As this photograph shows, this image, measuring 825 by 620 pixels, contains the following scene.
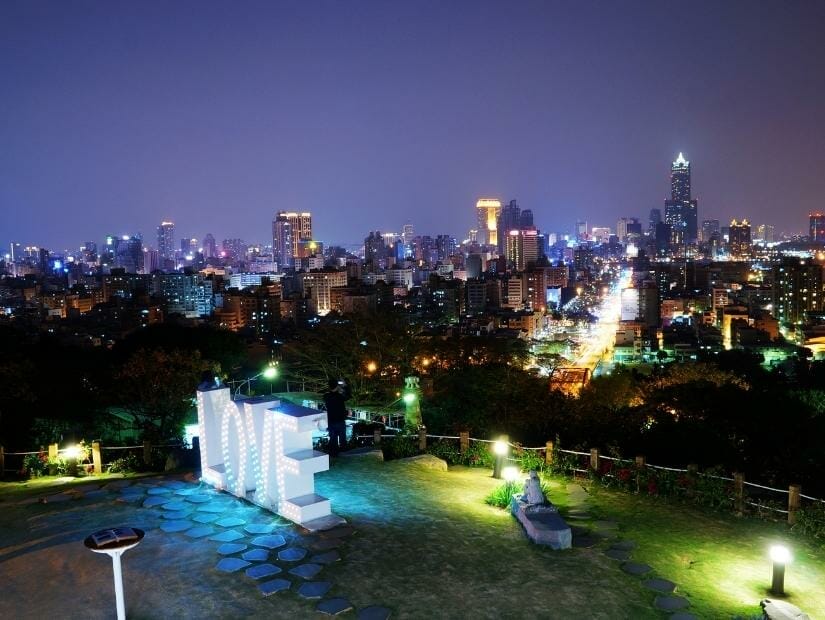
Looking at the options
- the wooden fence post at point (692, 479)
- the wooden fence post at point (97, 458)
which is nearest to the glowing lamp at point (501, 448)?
the wooden fence post at point (692, 479)

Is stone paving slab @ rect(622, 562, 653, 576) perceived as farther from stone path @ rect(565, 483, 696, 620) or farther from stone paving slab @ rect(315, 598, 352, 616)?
stone paving slab @ rect(315, 598, 352, 616)

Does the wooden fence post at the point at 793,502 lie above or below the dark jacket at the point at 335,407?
below

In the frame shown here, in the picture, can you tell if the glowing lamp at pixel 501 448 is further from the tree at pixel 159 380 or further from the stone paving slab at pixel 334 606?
the tree at pixel 159 380

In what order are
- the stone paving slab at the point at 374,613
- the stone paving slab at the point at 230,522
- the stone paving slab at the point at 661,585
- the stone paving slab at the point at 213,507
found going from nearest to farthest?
the stone paving slab at the point at 374,613
the stone paving slab at the point at 661,585
the stone paving slab at the point at 230,522
the stone paving slab at the point at 213,507

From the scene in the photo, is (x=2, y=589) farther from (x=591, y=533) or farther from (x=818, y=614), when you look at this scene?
(x=818, y=614)

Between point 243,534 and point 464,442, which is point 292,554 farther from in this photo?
point 464,442

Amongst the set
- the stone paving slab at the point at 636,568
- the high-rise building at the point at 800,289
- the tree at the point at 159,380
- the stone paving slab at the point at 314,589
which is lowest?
the stone paving slab at the point at 636,568
